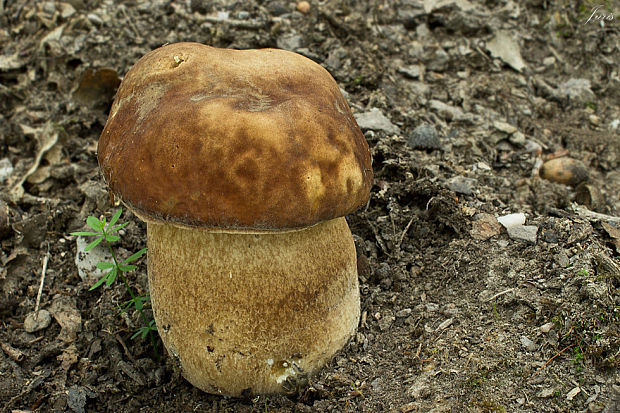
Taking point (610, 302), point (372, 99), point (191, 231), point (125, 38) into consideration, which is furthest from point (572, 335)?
point (125, 38)

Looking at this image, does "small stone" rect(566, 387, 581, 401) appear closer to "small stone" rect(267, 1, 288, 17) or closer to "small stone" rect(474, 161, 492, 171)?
"small stone" rect(474, 161, 492, 171)

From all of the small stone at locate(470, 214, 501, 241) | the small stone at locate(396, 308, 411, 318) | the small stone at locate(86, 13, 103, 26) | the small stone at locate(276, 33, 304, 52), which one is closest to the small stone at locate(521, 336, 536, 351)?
the small stone at locate(396, 308, 411, 318)

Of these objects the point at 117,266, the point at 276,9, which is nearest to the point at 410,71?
the point at 276,9

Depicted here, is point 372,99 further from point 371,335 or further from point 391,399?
point 391,399

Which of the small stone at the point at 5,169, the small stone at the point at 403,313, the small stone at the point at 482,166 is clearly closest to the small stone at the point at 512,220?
the small stone at the point at 482,166

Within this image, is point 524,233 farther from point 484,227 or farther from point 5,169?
point 5,169
